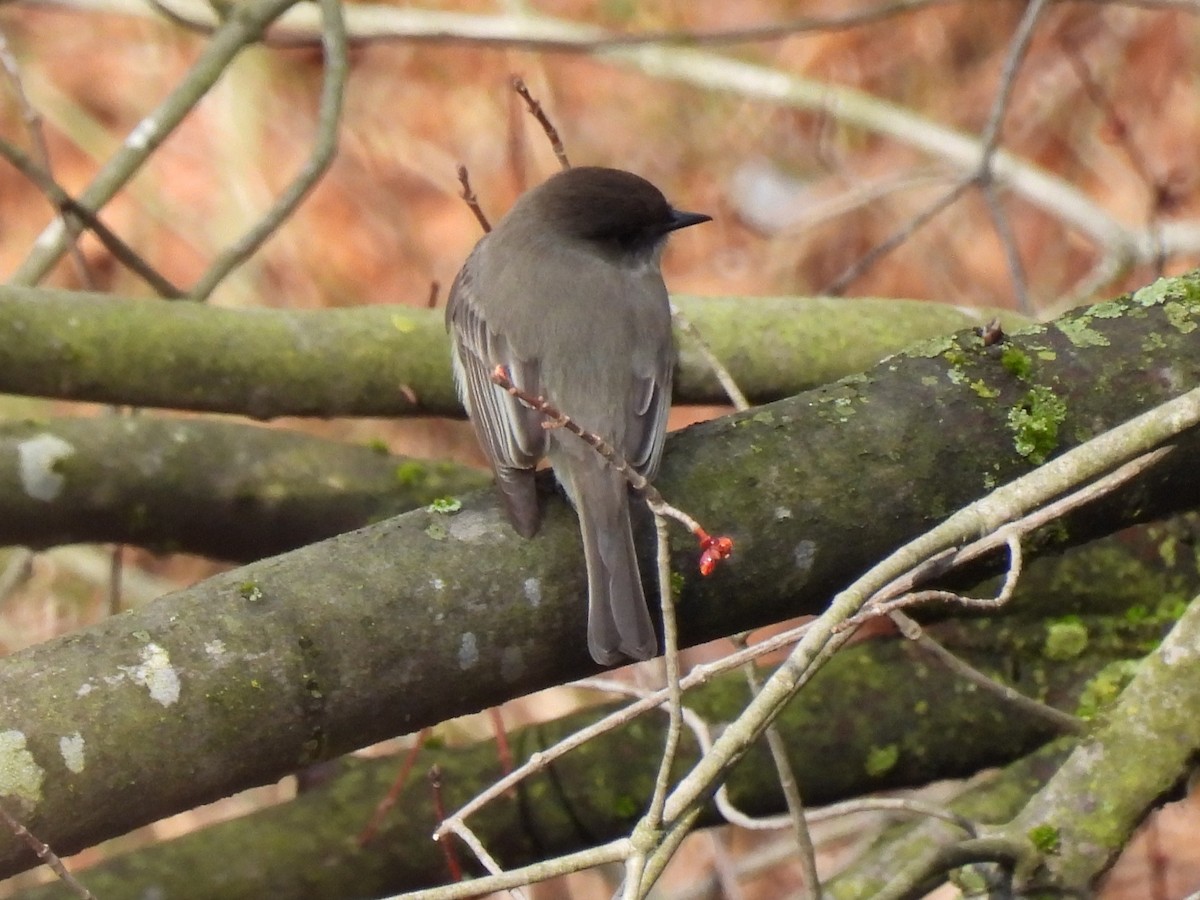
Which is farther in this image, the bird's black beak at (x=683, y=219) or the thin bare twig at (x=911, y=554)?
the bird's black beak at (x=683, y=219)

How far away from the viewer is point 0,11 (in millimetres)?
9938

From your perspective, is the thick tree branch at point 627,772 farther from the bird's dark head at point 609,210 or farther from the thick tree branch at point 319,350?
the bird's dark head at point 609,210

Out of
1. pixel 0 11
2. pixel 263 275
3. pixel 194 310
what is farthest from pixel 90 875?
pixel 0 11

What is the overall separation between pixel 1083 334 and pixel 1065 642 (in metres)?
1.50

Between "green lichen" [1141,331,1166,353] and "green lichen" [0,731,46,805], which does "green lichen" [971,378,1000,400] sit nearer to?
"green lichen" [1141,331,1166,353]

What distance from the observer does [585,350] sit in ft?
11.4

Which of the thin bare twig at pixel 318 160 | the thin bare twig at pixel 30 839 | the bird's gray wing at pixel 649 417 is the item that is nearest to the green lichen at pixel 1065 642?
the bird's gray wing at pixel 649 417

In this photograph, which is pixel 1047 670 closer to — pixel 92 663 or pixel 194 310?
pixel 194 310

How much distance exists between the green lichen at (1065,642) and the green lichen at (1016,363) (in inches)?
60.5

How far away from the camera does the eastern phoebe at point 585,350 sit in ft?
8.38

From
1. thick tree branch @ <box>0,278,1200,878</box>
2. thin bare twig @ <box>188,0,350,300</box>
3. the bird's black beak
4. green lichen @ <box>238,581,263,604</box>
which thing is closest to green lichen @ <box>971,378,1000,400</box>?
thick tree branch @ <box>0,278,1200,878</box>

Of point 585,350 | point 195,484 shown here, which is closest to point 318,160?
point 195,484

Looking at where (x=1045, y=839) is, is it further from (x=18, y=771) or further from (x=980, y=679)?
(x=18, y=771)

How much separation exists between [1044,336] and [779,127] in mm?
7143
